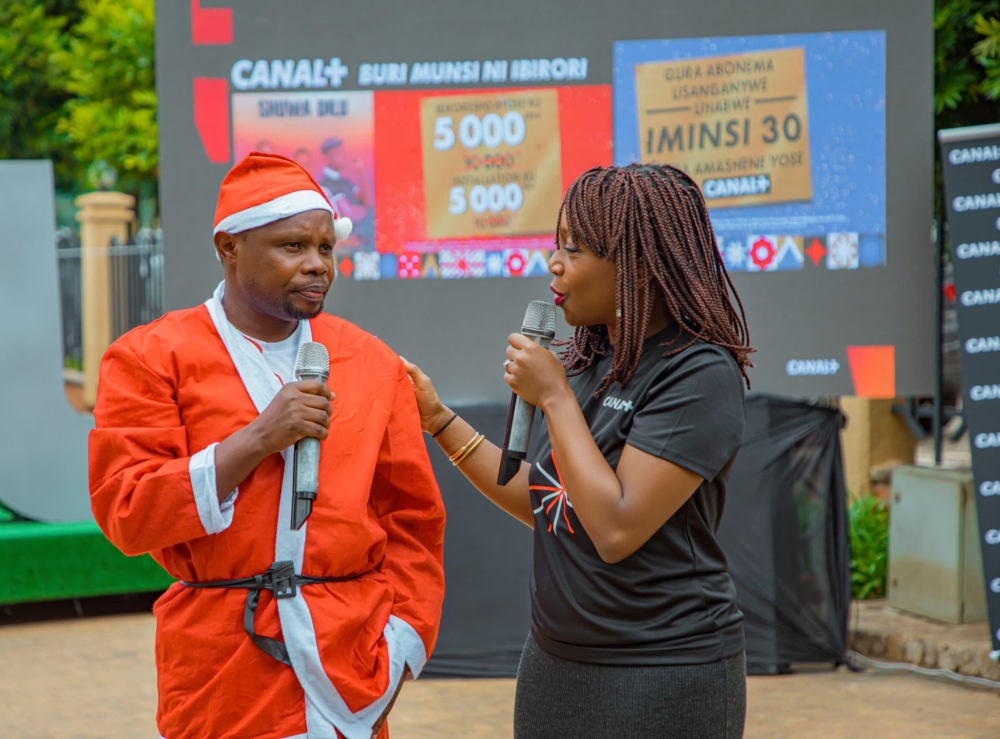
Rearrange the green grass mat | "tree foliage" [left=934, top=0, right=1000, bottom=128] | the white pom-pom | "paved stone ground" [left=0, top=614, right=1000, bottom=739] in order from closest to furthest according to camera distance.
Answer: the white pom-pom < "paved stone ground" [left=0, top=614, right=1000, bottom=739] < "tree foliage" [left=934, top=0, right=1000, bottom=128] < the green grass mat

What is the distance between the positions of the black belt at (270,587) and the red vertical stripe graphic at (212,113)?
343cm

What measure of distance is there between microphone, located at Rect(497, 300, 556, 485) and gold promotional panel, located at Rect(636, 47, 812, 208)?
9.79 feet

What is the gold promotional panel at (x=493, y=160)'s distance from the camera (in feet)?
16.6

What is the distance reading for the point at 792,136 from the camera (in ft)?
16.4

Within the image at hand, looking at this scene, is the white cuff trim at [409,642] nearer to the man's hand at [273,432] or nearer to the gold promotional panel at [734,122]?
the man's hand at [273,432]

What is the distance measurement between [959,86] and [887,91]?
0.96 m

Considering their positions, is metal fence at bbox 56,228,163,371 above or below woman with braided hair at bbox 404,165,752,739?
above

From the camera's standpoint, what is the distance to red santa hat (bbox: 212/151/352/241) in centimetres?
209

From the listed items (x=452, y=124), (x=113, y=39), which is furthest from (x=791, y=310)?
(x=113, y=39)

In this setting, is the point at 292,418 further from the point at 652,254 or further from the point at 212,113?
the point at 212,113

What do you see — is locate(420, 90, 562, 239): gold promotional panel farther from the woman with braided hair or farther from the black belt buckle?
the black belt buckle

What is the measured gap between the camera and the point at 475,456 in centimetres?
234

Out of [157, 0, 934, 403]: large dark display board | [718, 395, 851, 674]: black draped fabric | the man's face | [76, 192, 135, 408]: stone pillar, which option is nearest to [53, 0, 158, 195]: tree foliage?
[76, 192, 135, 408]: stone pillar

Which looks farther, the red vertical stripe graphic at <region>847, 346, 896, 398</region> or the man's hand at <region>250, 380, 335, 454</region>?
the red vertical stripe graphic at <region>847, 346, 896, 398</region>
